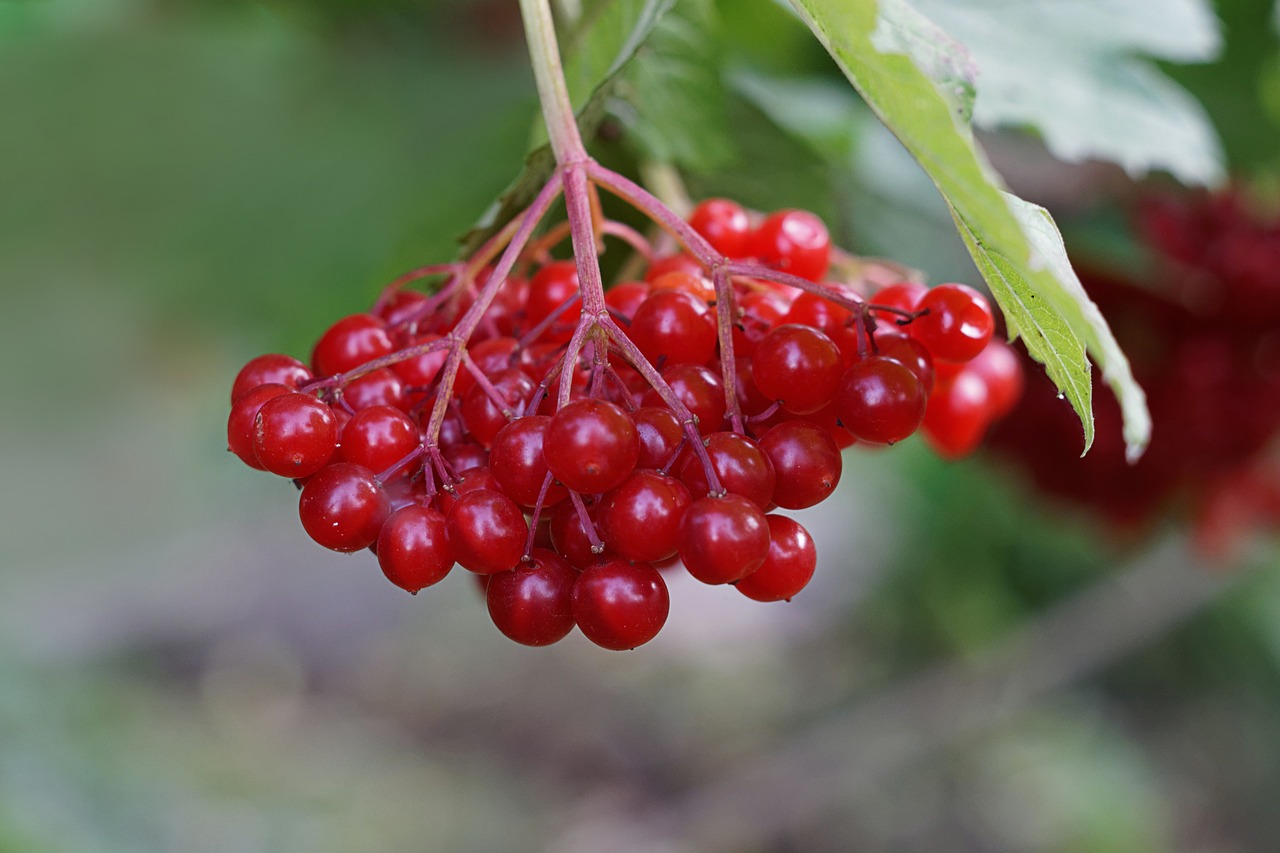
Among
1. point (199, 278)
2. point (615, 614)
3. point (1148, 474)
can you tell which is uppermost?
point (199, 278)

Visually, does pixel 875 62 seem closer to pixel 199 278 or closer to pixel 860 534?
pixel 199 278

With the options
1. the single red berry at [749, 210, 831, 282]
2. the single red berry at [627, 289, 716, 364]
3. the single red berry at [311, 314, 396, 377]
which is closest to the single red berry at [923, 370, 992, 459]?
the single red berry at [749, 210, 831, 282]

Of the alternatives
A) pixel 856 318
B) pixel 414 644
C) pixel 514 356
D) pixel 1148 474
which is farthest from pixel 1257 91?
pixel 414 644

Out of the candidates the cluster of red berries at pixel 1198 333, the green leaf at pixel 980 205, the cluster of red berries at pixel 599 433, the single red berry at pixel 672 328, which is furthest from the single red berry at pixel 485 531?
the cluster of red berries at pixel 1198 333

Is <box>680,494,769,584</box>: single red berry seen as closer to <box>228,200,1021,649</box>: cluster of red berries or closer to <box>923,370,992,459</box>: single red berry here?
<box>228,200,1021,649</box>: cluster of red berries

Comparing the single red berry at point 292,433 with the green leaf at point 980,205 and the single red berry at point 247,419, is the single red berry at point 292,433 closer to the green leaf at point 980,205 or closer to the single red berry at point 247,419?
the single red berry at point 247,419

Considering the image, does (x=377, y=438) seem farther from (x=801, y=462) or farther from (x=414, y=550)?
(x=801, y=462)

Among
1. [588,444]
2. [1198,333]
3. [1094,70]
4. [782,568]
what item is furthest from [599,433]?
[1198,333]
